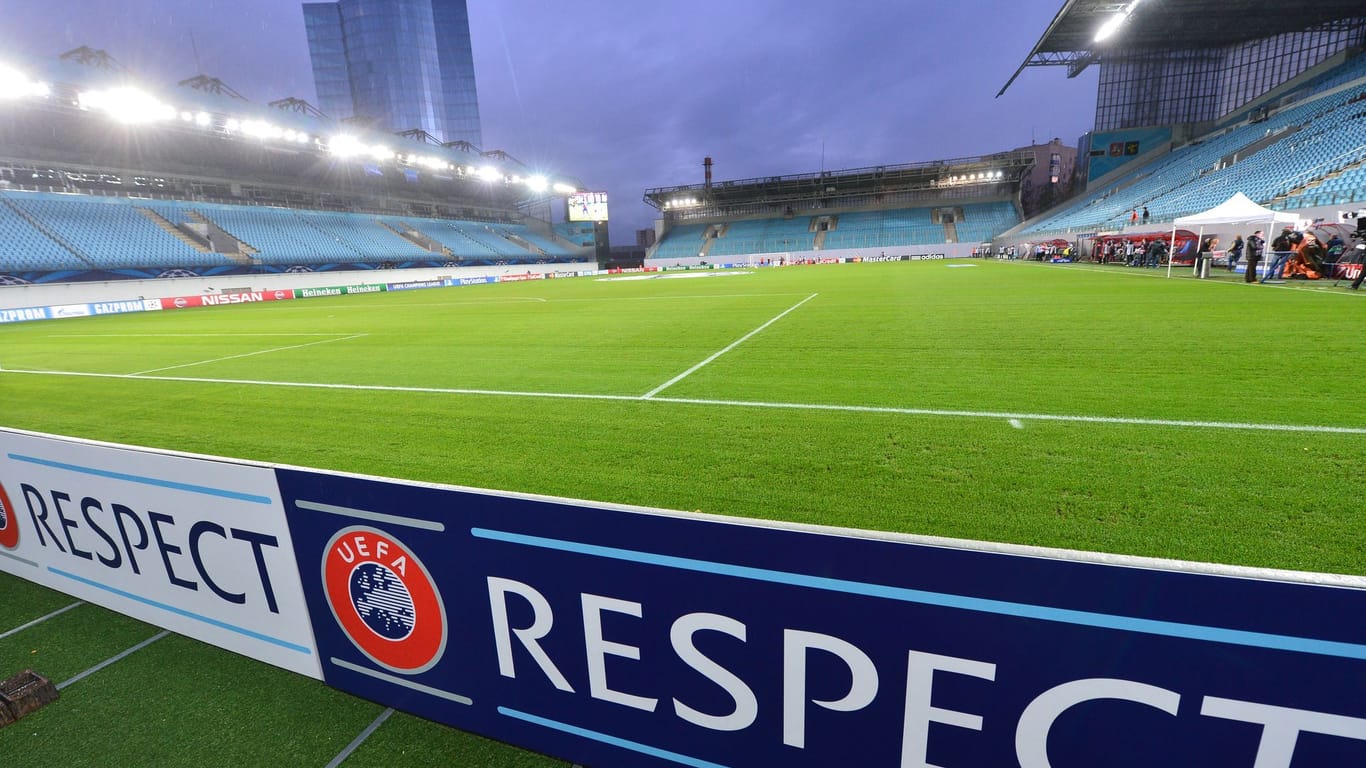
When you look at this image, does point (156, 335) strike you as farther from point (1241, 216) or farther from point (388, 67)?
point (388, 67)

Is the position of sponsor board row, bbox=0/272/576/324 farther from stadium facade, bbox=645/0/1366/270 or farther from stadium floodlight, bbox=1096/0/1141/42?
stadium floodlight, bbox=1096/0/1141/42

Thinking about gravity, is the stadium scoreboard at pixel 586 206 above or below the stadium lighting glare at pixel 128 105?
below

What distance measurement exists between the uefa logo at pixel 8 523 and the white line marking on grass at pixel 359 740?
106 inches

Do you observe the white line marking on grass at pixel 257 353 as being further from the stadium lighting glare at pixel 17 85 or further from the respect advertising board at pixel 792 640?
the stadium lighting glare at pixel 17 85

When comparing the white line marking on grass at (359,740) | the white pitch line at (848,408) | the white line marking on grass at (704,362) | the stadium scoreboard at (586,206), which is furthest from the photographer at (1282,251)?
the stadium scoreboard at (586,206)

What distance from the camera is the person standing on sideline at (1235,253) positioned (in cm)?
1870

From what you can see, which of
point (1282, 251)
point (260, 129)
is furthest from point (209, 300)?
point (1282, 251)

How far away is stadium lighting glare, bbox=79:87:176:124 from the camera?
3017 cm

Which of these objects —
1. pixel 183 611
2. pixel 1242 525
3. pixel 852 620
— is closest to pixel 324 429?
pixel 183 611

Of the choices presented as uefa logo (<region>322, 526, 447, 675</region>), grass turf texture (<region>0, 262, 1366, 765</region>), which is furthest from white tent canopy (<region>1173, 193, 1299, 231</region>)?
uefa logo (<region>322, 526, 447, 675</region>)

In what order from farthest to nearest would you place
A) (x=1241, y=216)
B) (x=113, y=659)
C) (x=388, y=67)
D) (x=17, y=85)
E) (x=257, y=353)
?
1. (x=388, y=67)
2. (x=17, y=85)
3. (x=1241, y=216)
4. (x=257, y=353)
5. (x=113, y=659)

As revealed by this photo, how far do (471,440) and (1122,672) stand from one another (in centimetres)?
470

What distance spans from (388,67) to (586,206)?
2366 inches

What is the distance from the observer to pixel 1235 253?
1902 cm
